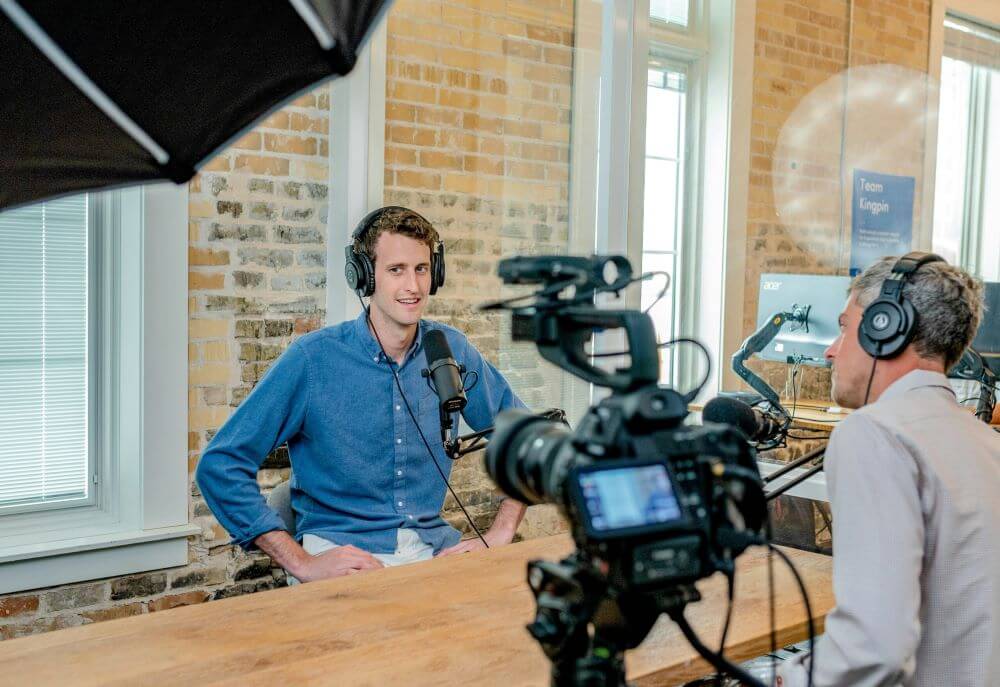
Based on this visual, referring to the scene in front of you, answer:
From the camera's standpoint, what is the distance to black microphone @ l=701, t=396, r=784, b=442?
2096 mm

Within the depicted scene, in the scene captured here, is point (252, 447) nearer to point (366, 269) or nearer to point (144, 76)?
point (366, 269)

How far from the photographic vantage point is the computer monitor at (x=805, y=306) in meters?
3.57

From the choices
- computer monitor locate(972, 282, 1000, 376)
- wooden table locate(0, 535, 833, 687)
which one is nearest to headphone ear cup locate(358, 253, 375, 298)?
wooden table locate(0, 535, 833, 687)

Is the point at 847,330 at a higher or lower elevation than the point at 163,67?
lower

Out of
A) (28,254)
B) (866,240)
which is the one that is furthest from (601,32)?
(28,254)

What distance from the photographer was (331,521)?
237 centimetres

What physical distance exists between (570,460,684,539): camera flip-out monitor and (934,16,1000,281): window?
4.58 m

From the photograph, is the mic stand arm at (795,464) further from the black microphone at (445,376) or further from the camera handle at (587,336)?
the camera handle at (587,336)

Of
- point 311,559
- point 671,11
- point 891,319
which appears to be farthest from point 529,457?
point 671,11

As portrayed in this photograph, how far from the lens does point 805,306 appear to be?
12.1 feet

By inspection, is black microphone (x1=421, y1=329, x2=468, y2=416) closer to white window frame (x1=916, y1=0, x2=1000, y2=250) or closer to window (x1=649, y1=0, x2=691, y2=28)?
window (x1=649, y1=0, x2=691, y2=28)

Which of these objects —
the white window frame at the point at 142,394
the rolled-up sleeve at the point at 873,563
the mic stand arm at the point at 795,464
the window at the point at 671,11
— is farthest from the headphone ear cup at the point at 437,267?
the window at the point at 671,11

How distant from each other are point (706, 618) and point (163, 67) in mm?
1211

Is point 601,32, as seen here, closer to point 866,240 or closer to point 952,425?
point 866,240
